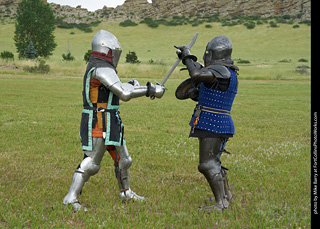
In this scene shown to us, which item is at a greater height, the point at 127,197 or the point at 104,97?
the point at 104,97

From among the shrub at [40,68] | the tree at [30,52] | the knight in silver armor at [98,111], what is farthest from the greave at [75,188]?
the tree at [30,52]

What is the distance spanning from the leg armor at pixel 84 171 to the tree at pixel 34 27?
52316 millimetres

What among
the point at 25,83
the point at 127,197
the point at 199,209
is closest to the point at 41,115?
the point at 127,197

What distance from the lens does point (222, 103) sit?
16.3 ft

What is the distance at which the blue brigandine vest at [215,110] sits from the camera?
4.92 meters

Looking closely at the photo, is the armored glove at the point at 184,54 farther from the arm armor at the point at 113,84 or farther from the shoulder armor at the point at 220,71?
the arm armor at the point at 113,84

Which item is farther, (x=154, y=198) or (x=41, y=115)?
(x=41, y=115)

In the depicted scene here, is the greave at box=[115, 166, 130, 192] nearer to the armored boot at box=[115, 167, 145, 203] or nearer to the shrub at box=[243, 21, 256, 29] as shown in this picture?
the armored boot at box=[115, 167, 145, 203]

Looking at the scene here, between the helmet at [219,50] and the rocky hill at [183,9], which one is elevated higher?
the helmet at [219,50]

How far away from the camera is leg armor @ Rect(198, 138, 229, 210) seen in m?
4.93

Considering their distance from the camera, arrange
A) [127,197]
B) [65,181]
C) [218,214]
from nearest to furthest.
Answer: [218,214] < [127,197] < [65,181]

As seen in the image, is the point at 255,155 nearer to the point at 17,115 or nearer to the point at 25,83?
the point at 17,115

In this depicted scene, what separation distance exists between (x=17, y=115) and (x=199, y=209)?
980cm
